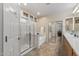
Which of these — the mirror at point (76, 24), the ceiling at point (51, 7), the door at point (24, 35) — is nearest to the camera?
the mirror at point (76, 24)

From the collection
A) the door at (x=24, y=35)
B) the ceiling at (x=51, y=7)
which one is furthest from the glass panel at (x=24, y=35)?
the ceiling at (x=51, y=7)

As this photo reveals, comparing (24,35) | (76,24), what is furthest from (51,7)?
(76,24)

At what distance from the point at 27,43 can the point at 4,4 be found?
340cm

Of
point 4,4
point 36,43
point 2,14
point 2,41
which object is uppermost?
point 4,4

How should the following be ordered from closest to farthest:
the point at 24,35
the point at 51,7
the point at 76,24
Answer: the point at 76,24 < the point at 24,35 < the point at 51,7

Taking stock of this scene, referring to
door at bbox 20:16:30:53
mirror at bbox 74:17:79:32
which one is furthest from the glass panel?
mirror at bbox 74:17:79:32

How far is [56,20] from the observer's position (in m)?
8.18

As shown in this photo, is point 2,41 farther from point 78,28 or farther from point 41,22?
point 41,22

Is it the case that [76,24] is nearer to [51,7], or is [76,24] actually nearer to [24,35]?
[24,35]

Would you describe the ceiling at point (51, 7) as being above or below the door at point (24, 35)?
above

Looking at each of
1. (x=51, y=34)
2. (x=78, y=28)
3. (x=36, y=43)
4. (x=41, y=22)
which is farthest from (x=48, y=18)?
(x=78, y=28)

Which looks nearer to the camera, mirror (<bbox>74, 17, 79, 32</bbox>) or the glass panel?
mirror (<bbox>74, 17, 79, 32</bbox>)

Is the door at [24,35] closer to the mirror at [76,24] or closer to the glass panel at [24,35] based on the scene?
the glass panel at [24,35]

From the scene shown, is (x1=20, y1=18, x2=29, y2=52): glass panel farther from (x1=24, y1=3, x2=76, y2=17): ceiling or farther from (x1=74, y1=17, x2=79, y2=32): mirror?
(x1=74, y1=17, x2=79, y2=32): mirror
